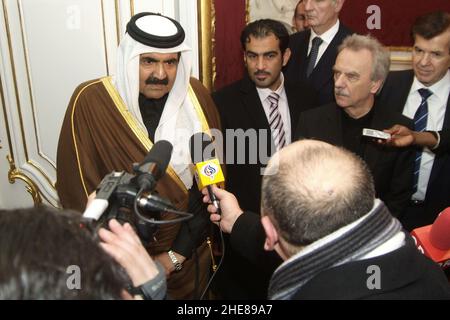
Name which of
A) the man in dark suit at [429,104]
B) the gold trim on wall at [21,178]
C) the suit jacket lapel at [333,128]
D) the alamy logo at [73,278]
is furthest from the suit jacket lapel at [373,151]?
the gold trim on wall at [21,178]

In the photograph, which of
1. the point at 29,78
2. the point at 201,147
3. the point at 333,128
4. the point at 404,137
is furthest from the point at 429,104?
the point at 29,78

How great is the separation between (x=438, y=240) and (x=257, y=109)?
1356 mm

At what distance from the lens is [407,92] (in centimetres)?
248

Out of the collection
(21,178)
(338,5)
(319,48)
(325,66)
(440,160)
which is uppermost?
(338,5)

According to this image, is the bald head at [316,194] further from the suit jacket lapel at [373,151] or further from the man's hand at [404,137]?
the suit jacket lapel at [373,151]

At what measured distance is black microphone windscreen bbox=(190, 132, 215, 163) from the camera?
1.95m

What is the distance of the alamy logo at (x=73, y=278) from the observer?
822 millimetres

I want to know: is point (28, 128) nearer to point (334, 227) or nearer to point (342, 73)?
point (342, 73)

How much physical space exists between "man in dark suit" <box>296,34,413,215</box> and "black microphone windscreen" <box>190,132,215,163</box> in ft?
1.91

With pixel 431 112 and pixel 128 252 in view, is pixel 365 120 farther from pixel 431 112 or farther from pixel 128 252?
pixel 128 252

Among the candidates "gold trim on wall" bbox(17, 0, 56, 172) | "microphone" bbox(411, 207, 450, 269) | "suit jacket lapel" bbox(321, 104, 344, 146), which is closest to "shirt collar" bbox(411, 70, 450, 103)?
"suit jacket lapel" bbox(321, 104, 344, 146)

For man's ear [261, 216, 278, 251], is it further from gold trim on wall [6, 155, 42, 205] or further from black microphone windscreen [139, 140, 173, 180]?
gold trim on wall [6, 155, 42, 205]

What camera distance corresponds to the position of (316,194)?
1.08m
